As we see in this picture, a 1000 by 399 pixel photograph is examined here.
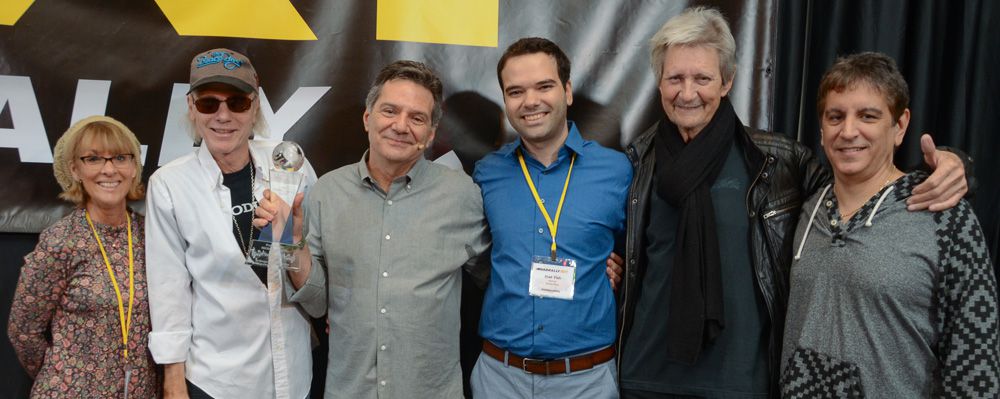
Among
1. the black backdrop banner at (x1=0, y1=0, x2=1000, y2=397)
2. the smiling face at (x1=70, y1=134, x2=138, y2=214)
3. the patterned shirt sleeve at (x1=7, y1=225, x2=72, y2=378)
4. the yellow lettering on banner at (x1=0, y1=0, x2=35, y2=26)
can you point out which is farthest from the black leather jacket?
the yellow lettering on banner at (x1=0, y1=0, x2=35, y2=26)

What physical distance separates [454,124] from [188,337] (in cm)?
114

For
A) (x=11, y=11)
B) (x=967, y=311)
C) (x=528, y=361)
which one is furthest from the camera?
(x=11, y=11)

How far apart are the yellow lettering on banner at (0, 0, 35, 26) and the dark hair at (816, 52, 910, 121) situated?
2.62m

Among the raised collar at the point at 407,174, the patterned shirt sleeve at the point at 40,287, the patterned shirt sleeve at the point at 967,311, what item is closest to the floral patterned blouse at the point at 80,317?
the patterned shirt sleeve at the point at 40,287

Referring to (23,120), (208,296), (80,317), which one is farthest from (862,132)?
(23,120)

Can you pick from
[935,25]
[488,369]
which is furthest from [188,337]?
[935,25]

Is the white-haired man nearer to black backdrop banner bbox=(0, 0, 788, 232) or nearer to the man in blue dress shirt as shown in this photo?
the man in blue dress shirt

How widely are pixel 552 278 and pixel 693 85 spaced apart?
65 centimetres

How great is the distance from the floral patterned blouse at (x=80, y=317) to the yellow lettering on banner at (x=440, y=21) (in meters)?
1.18

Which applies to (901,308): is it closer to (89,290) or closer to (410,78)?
(410,78)

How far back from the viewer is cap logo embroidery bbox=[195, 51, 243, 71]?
6.63 feet

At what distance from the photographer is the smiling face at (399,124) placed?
6.31 feet

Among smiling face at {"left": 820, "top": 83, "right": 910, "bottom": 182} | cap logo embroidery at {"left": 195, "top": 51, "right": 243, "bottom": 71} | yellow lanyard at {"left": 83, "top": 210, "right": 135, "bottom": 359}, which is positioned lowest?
yellow lanyard at {"left": 83, "top": 210, "right": 135, "bottom": 359}

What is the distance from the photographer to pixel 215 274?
1.95 metres
